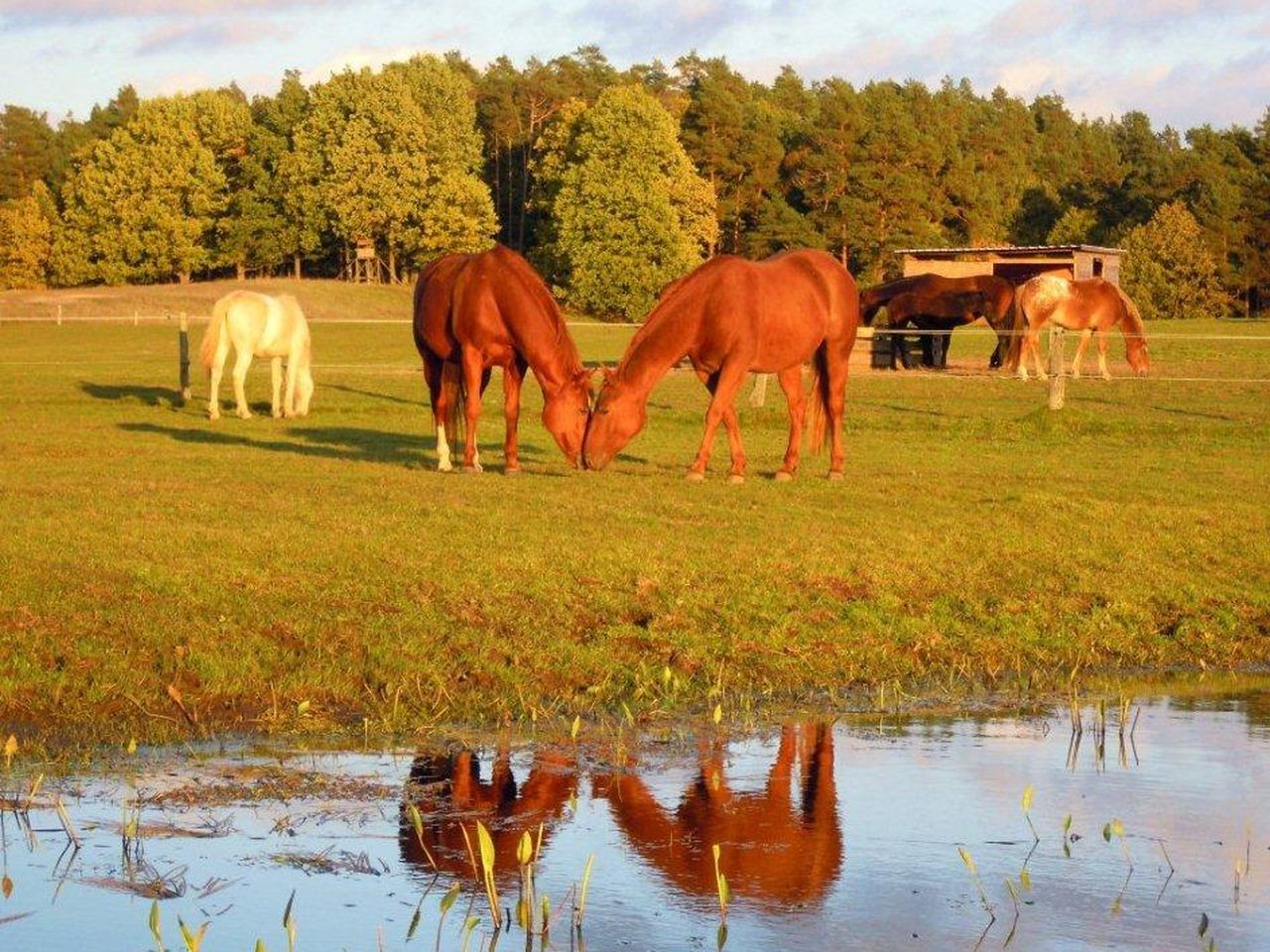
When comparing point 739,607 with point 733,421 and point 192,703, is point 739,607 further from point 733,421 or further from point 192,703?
point 733,421

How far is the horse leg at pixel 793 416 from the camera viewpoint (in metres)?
16.3

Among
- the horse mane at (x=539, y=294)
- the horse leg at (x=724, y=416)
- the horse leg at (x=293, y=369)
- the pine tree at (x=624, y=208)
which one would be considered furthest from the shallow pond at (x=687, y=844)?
the pine tree at (x=624, y=208)

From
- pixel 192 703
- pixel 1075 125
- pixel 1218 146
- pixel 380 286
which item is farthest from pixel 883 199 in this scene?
pixel 192 703

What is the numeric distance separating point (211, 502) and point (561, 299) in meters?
67.8

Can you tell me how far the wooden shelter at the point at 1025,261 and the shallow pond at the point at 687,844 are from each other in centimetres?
3708

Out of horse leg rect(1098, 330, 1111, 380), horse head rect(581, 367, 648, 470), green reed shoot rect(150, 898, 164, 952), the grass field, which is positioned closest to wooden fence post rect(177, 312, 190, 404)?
the grass field

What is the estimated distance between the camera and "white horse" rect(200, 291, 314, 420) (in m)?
24.6

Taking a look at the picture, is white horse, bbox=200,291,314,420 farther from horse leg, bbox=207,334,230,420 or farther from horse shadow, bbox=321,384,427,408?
horse shadow, bbox=321,384,427,408

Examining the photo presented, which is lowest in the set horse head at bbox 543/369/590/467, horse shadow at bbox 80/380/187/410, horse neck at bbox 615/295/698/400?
horse shadow at bbox 80/380/187/410

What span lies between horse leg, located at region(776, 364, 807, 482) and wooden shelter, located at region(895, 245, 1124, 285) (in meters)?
28.5

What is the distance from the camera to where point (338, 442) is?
20266 mm

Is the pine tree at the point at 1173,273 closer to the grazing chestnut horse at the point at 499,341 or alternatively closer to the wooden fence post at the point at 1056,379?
the wooden fence post at the point at 1056,379

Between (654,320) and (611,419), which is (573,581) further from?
(654,320)

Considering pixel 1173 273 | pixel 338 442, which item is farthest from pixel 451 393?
pixel 1173 273
